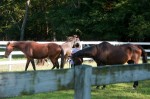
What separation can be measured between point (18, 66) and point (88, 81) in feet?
45.2

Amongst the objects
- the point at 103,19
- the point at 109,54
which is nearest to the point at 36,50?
the point at 109,54

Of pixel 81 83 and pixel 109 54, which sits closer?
pixel 81 83

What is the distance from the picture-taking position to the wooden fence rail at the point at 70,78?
322 centimetres

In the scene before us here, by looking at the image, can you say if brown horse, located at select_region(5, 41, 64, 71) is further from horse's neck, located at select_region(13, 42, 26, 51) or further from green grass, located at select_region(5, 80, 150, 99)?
green grass, located at select_region(5, 80, 150, 99)

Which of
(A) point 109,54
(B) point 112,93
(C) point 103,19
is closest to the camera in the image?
(B) point 112,93

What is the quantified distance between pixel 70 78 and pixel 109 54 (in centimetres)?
735

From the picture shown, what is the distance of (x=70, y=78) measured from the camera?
366cm

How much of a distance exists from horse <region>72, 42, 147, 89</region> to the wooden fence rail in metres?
6.05

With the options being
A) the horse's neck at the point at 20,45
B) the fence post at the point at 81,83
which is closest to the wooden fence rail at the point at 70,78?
the fence post at the point at 81,83

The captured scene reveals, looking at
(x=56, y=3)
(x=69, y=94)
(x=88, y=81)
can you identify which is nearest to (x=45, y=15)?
(x=56, y=3)

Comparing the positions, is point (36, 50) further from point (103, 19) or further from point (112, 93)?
point (103, 19)

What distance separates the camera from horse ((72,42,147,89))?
10.5 metres

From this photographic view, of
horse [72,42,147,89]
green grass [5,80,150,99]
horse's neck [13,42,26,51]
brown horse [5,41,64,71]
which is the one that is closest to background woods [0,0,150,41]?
brown horse [5,41,64,71]

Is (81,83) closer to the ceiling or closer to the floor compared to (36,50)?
closer to the floor
